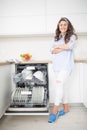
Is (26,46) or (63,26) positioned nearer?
(63,26)

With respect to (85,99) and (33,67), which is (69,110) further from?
(33,67)

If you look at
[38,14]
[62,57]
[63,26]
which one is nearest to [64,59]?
[62,57]

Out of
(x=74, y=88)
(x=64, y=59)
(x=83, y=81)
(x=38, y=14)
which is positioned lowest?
(x=74, y=88)

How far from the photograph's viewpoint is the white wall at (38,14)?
2756mm

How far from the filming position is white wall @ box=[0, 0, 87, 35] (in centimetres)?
276

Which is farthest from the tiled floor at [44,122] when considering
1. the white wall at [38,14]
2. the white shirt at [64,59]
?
the white wall at [38,14]

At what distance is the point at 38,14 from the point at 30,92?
1.23 meters

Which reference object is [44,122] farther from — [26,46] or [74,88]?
[26,46]

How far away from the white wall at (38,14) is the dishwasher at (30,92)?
61cm

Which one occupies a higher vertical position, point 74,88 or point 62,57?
point 62,57

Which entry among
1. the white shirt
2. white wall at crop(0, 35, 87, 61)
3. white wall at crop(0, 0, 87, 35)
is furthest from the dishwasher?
white wall at crop(0, 0, 87, 35)

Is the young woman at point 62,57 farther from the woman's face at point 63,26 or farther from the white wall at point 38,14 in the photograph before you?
the white wall at point 38,14

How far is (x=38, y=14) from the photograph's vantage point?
2771 mm

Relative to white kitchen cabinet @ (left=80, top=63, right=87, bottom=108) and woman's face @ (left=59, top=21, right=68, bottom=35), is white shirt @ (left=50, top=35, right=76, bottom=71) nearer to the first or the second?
woman's face @ (left=59, top=21, right=68, bottom=35)
